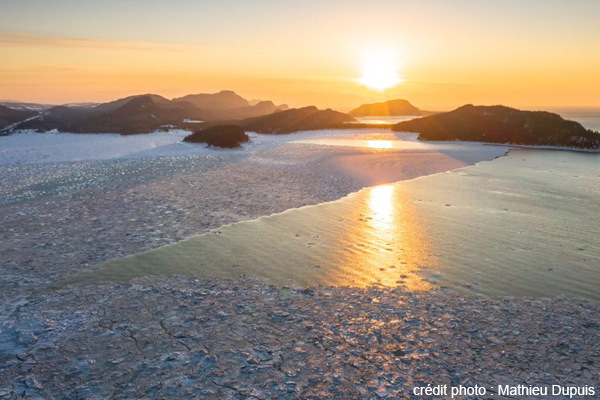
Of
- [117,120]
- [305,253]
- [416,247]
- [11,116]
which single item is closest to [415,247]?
[416,247]

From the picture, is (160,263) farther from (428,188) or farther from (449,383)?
(428,188)

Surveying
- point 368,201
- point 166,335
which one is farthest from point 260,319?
point 368,201

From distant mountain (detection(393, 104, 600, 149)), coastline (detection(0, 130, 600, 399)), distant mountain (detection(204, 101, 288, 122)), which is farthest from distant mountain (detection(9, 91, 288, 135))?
coastline (detection(0, 130, 600, 399))

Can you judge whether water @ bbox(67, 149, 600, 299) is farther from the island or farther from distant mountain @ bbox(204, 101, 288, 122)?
distant mountain @ bbox(204, 101, 288, 122)

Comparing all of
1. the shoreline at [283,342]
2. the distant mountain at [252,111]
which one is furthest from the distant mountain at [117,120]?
the shoreline at [283,342]

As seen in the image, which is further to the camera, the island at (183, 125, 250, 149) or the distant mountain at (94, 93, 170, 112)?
the distant mountain at (94, 93, 170, 112)
